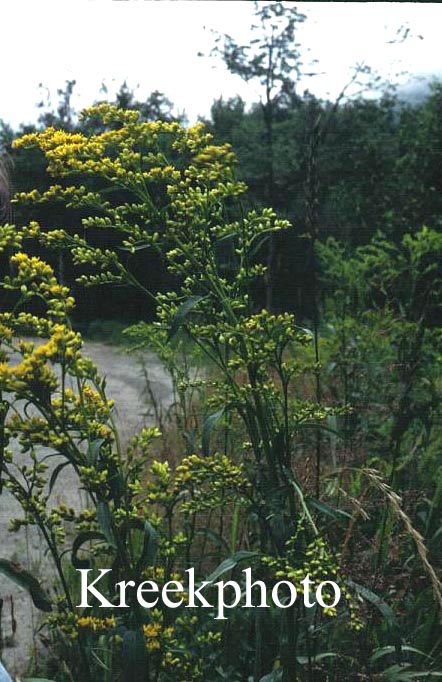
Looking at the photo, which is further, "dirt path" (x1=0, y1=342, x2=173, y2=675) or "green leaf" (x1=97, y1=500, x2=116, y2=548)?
"dirt path" (x1=0, y1=342, x2=173, y2=675)

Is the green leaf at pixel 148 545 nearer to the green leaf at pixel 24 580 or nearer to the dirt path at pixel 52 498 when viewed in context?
the green leaf at pixel 24 580

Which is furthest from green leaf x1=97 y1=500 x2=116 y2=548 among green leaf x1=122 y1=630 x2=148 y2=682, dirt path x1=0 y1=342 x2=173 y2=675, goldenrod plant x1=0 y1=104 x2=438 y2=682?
dirt path x1=0 y1=342 x2=173 y2=675

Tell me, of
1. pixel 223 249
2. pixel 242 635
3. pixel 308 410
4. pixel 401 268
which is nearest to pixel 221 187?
pixel 308 410

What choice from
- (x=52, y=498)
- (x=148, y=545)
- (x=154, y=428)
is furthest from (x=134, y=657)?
(x=52, y=498)

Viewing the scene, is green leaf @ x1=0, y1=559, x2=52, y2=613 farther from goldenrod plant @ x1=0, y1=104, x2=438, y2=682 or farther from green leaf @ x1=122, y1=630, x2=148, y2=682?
green leaf @ x1=122, y1=630, x2=148, y2=682

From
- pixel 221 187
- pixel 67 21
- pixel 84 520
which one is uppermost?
pixel 67 21

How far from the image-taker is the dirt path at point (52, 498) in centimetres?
193

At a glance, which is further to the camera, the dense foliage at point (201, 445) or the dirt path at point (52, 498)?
the dirt path at point (52, 498)

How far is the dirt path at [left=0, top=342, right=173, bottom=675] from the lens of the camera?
1933 mm

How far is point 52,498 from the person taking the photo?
2.56m

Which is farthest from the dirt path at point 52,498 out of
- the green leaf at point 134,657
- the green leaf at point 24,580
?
the green leaf at point 134,657

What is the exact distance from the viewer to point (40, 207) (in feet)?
6.98

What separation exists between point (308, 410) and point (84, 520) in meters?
0.36

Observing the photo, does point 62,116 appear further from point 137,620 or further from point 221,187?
point 137,620
